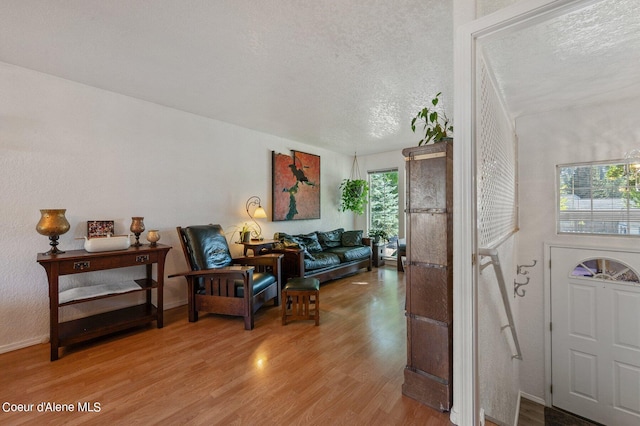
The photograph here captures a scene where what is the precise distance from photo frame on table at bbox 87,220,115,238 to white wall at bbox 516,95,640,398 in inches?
196

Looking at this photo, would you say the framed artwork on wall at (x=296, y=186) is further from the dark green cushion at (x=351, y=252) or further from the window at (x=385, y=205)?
the window at (x=385, y=205)

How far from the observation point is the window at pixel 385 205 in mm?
6242

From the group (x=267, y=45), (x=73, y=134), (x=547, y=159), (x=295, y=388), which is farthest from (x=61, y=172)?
(x=547, y=159)

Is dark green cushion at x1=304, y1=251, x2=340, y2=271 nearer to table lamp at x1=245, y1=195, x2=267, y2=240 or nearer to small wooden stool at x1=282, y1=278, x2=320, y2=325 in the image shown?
table lamp at x1=245, y1=195, x2=267, y2=240

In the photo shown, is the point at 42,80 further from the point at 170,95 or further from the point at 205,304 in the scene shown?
the point at 205,304

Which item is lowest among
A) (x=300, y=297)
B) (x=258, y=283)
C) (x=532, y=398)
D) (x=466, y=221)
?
(x=532, y=398)

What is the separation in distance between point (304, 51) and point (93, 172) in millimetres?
2662

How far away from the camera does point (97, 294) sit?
244cm

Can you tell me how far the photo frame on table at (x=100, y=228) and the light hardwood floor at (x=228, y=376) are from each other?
110 cm

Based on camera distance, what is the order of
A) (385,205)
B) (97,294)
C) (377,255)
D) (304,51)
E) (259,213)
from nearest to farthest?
1. (304,51)
2. (97,294)
3. (259,213)
4. (377,255)
5. (385,205)

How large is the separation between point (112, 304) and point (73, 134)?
1.94m

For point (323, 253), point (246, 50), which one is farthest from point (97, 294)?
point (323, 253)

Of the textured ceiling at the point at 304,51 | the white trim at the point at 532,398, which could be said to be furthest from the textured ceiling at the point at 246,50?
the white trim at the point at 532,398

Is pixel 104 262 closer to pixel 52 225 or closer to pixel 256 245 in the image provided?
pixel 52 225
